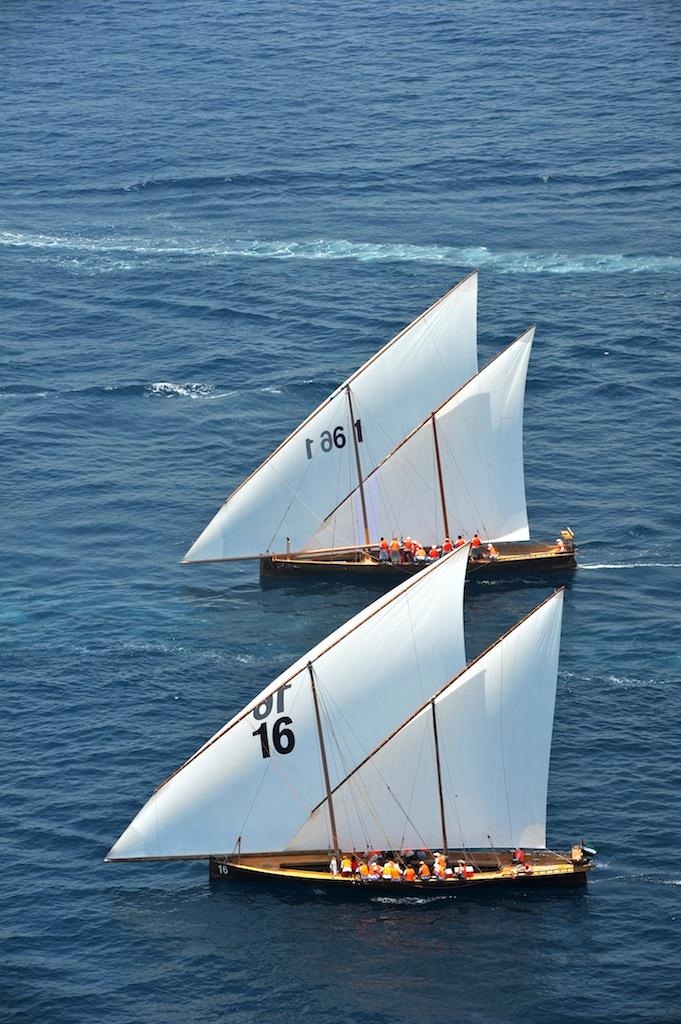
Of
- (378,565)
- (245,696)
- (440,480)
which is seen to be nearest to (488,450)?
(440,480)

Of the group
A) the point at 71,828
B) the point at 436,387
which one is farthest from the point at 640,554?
the point at 71,828

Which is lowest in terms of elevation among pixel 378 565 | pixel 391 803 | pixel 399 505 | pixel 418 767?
pixel 391 803

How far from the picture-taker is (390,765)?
409 ft

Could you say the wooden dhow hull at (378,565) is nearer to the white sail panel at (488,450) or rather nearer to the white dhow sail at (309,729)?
the white sail panel at (488,450)

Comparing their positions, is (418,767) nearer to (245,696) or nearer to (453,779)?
(453,779)

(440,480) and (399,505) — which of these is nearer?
(440,480)

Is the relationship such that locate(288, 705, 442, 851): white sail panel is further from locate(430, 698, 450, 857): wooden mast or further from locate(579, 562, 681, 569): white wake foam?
locate(579, 562, 681, 569): white wake foam

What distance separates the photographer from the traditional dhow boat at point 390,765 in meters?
123

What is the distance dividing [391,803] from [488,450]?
47383 millimetres

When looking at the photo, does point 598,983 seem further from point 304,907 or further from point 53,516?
point 53,516

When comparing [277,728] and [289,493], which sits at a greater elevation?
[289,493]

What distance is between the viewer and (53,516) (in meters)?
173

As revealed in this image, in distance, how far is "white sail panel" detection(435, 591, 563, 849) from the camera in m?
123

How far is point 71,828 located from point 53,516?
47237 millimetres
